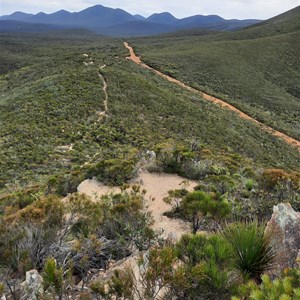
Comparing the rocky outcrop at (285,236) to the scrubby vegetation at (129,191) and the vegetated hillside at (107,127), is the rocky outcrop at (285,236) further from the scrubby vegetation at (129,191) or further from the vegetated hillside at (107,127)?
the vegetated hillside at (107,127)

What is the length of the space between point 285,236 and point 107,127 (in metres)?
17.8

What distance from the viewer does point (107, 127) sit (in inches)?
851

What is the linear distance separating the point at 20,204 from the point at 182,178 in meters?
5.13

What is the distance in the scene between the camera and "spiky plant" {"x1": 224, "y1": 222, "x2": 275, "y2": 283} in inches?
145

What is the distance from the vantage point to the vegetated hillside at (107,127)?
16.4 m

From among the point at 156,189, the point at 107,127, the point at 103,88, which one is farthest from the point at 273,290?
the point at 103,88

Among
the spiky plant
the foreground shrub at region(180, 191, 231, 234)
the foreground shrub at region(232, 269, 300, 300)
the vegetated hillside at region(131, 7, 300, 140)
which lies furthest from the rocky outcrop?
the vegetated hillside at region(131, 7, 300, 140)

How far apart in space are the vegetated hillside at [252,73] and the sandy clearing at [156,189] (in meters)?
21.2

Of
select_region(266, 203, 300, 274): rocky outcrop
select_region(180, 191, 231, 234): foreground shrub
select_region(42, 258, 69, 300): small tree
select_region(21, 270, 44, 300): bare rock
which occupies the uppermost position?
select_region(42, 258, 69, 300): small tree

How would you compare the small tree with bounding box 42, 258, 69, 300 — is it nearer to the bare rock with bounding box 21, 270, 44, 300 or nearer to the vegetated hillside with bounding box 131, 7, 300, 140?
the bare rock with bounding box 21, 270, 44, 300

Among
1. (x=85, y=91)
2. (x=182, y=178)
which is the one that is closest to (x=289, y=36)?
(x=85, y=91)

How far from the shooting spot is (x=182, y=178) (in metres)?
11.0

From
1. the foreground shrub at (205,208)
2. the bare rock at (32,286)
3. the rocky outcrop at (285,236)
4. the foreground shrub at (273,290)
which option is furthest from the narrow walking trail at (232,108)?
the bare rock at (32,286)

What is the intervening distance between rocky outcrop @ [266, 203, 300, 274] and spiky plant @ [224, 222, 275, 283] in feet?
0.60
